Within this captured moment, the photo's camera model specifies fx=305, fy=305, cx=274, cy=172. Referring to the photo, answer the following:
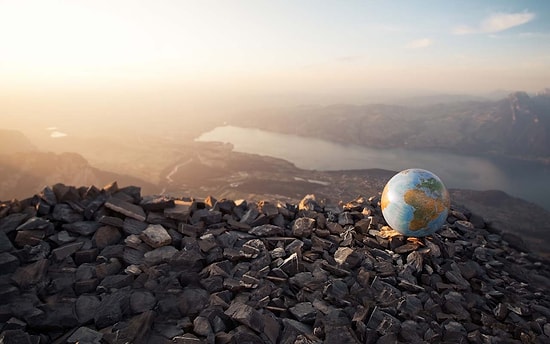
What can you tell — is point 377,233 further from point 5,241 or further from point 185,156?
point 185,156

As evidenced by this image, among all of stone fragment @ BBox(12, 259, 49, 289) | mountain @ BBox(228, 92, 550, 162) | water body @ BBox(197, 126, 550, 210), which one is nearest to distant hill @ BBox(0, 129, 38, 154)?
water body @ BBox(197, 126, 550, 210)

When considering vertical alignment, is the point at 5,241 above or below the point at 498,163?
above

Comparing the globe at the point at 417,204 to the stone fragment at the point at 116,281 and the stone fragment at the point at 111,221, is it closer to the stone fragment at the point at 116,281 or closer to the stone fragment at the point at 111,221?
the stone fragment at the point at 116,281

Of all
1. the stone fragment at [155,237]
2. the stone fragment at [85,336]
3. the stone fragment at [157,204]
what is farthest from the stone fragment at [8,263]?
the stone fragment at [157,204]

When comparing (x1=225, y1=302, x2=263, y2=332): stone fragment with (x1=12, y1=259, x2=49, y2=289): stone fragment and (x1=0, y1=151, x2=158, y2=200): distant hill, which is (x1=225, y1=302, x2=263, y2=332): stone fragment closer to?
(x1=12, y1=259, x2=49, y2=289): stone fragment

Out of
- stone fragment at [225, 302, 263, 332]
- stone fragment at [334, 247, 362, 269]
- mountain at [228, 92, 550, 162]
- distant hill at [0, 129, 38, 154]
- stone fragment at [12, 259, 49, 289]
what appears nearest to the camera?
stone fragment at [225, 302, 263, 332]

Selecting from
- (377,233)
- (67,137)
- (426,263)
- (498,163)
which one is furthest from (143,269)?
(67,137)
